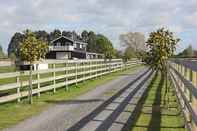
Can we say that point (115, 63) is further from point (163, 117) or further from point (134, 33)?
point (134, 33)

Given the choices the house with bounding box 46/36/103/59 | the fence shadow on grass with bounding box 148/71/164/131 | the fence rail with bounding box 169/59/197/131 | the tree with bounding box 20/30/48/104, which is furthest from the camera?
the house with bounding box 46/36/103/59

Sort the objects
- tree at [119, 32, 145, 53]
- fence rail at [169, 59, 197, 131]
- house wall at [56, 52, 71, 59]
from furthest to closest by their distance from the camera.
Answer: tree at [119, 32, 145, 53], house wall at [56, 52, 71, 59], fence rail at [169, 59, 197, 131]

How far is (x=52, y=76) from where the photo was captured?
20.4m

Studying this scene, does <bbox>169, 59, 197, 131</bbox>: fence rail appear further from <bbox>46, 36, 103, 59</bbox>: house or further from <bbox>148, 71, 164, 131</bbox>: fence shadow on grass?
<bbox>46, 36, 103, 59</bbox>: house

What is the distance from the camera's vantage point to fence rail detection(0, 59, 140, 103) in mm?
14930

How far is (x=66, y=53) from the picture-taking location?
3789 inches

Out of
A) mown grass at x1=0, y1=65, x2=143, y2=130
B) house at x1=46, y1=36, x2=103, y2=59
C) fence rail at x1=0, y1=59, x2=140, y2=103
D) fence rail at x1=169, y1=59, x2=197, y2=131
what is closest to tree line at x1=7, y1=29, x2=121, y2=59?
house at x1=46, y1=36, x2=103, y2=59

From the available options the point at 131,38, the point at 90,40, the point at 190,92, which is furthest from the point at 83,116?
the point at 131,38

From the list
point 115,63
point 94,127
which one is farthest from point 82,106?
point 115,63

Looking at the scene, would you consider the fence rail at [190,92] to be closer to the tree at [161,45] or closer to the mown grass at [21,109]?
the mown grass at [21,109]

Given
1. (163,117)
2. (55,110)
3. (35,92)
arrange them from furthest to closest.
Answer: (35,92), (55,110), (163,117)

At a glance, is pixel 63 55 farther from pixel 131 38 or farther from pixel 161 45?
pixel 161 45

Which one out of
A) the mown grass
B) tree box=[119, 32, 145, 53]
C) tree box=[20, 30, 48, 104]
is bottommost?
the mown grass

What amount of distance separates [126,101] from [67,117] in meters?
3.93
